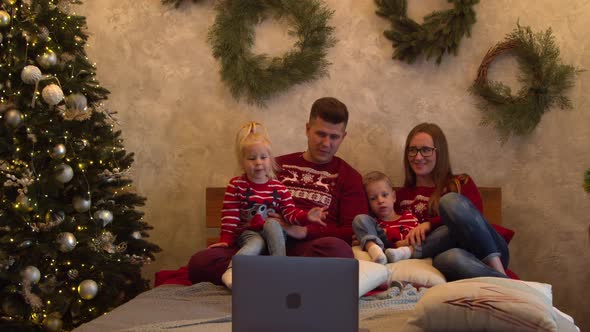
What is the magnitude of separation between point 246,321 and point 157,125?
1992 millimetres

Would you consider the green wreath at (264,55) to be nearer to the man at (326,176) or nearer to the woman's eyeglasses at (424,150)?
the man at (326,176)

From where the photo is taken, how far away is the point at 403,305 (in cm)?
212

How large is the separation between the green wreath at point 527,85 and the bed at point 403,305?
23.9 inches

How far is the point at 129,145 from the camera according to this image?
3.38 meters

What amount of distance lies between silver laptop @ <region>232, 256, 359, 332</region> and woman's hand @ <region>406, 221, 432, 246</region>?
1250 millimetres

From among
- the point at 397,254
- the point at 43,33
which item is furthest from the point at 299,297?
the point at 43,33

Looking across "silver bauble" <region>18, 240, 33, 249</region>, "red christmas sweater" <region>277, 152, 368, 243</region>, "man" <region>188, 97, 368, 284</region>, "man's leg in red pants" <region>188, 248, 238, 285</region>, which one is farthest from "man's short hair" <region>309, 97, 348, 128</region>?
"silver bauble" <region>18, 240, 33, 249</region>

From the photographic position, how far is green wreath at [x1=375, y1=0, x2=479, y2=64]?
10.2 feet

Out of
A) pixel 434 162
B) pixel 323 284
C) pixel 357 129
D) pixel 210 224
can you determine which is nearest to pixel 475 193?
pixel 434 162

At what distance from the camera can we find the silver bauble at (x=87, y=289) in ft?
8.71

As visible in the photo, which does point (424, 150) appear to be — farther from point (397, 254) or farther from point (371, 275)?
point (371, 275)

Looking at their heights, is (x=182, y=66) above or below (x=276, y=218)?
above

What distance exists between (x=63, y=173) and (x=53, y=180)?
0.05 m

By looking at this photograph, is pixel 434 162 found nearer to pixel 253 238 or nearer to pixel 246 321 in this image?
pixel 253 238
